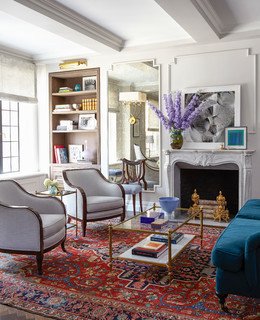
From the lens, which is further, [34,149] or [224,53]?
[34,149]

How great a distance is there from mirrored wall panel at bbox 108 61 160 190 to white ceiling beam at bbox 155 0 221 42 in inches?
37.4

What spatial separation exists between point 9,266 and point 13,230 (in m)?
0.38

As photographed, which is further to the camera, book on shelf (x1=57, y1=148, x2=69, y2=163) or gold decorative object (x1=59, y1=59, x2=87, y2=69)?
book on shelf (x1=57, y1=148, x2=69, y2=163)

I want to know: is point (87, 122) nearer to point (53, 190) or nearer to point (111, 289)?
point (53, 190)

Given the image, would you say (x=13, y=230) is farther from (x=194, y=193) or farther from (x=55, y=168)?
(x=55, y=168)

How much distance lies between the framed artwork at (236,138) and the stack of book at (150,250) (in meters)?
2.23

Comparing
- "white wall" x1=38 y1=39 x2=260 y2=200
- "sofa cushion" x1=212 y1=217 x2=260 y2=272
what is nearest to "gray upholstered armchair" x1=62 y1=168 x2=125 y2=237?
"white wall" x1=38 y1=39 x2=260 y2=200

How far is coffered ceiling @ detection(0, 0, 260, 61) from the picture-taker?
3.81m

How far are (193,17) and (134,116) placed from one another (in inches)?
77.1

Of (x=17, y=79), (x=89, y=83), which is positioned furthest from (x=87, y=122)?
(x=17, y=79)

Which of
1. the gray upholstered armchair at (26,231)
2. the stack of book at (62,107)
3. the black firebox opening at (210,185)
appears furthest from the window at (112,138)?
the gray upholstered armchair at (26,231)

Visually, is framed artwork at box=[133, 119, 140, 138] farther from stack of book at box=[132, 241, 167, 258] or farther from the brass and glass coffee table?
stack of book at box=[132, 241, 167, 258]

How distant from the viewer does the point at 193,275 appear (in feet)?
9.82

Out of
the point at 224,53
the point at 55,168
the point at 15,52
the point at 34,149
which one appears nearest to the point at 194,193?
the point at 224,53
